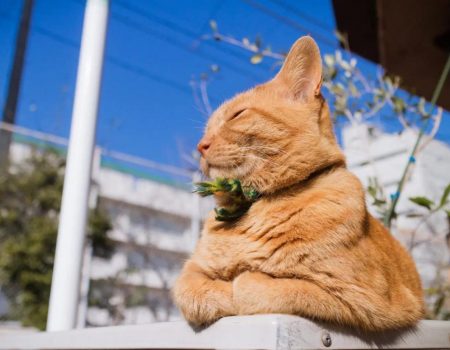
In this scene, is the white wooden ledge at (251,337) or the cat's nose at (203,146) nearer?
the white wooden ledge at (251,337)

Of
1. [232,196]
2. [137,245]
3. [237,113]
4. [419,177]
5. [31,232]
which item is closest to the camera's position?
[232,196]

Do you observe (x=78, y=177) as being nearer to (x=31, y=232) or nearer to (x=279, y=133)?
(x=279, y=133)

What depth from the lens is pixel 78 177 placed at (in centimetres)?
211

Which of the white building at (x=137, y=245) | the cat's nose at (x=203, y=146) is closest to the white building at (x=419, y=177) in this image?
the white building at (x=137, y=245)

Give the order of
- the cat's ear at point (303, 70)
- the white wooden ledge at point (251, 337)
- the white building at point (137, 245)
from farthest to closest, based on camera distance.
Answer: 1. the white building at point (137, 245)
2. the cat's ear at point (303, 70)
3. the white wooden ledge at point (251, 337)

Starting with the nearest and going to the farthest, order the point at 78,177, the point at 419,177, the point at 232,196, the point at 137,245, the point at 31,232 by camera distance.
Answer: the point at 232,196, the point at 78,177, the point at 419,177, the point at 31,232, the point at 137,245

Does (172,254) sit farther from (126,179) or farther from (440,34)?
(440,34)

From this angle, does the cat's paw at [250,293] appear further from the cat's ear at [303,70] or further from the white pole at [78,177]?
the white pole at [78,177]

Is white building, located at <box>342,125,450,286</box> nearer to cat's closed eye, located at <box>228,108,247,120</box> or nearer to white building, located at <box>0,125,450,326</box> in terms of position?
white building, located at <box>0,125,450,326</box>

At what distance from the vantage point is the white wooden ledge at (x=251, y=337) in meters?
0.62

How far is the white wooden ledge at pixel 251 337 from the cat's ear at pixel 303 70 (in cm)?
54

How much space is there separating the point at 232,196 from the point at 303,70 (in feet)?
1.13

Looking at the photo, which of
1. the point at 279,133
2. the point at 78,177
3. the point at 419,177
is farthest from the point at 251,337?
the point at 419,177

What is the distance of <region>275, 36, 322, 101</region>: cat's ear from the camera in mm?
997
